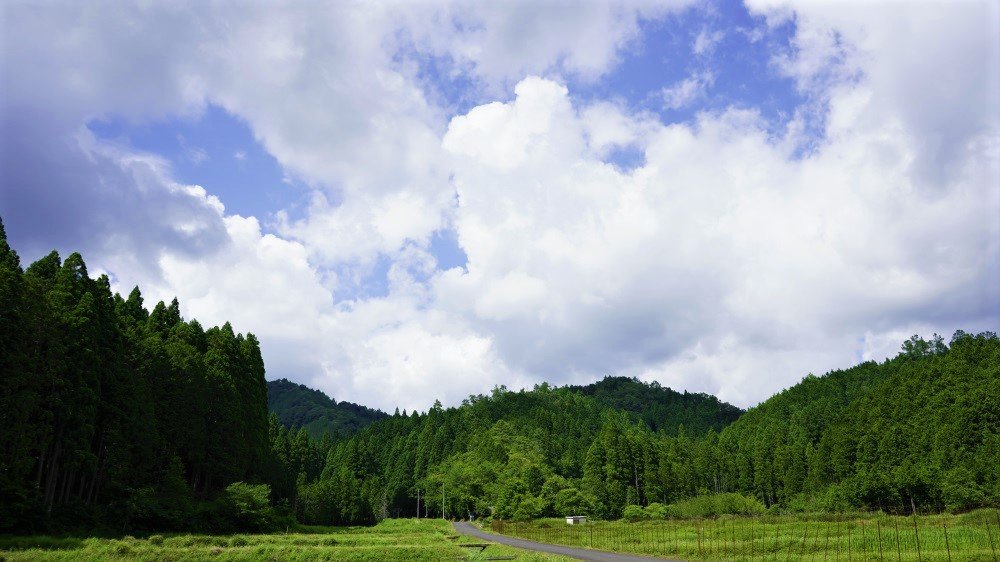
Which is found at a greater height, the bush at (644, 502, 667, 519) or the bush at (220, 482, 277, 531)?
the bush at (220, 482, 277, 531)

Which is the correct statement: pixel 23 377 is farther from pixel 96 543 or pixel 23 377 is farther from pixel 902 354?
pixel 902 354

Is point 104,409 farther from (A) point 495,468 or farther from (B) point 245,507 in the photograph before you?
(A) point 495,468

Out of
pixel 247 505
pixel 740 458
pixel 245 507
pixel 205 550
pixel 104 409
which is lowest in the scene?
pixel 205 550

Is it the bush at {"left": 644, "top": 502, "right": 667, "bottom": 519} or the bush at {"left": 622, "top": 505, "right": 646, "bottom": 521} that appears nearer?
the bush at {"left": 644, "top": 502, "right": 667, "bottom": 519}

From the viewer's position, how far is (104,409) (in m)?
37.8

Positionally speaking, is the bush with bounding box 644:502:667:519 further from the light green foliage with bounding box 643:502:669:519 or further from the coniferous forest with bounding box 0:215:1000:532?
the coniferous forest with bounding box 0:215:1000:532

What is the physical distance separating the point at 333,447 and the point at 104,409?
111m

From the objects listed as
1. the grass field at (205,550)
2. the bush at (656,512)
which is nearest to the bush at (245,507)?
the grass field at (205,550)

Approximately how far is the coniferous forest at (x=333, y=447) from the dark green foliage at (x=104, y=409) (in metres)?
0.11

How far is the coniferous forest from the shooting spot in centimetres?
3419

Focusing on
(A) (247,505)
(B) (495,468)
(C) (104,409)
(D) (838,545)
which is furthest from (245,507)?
(B) (495,468)

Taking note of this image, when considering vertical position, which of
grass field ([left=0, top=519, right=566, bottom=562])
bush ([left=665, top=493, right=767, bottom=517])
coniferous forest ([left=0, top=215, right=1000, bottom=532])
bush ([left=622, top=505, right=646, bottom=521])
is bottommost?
bush ([left=622, top=505, right=646, bottom=521])

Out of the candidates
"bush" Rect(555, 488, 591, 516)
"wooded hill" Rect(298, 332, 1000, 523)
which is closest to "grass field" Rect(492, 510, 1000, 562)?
"wooded hill" Rect(298, 332, 1000, 523)

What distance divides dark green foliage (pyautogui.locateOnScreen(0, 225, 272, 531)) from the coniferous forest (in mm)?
114
